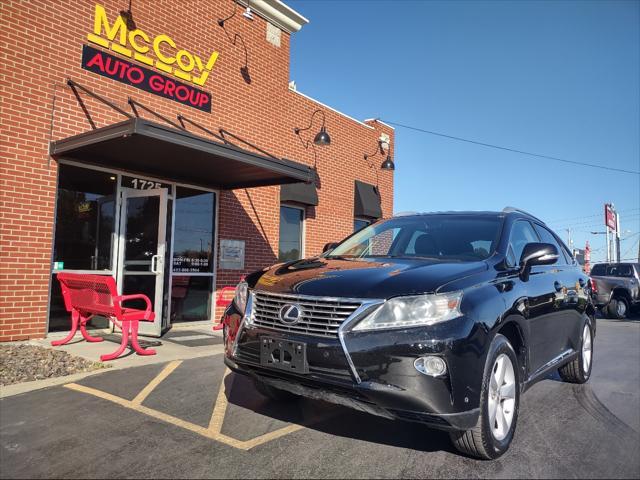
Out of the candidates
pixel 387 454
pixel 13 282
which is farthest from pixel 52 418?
pixel 13 282

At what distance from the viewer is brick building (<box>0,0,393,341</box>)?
22.1 feet

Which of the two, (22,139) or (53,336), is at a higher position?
(22,139)

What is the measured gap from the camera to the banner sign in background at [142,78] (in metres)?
7.62

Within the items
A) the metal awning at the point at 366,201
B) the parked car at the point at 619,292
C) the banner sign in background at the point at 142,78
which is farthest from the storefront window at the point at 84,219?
the parked car at the point at 619,292

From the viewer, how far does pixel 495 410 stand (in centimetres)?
312

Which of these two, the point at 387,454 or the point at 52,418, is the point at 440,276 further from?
the point at 52,418

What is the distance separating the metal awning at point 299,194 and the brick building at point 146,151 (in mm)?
35

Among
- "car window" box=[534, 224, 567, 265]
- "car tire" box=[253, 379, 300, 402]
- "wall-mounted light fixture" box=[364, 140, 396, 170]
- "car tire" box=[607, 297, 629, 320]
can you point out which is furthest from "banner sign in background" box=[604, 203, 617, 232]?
"car tire" box=[253, 379, 300, 402]

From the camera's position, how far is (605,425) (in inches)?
155

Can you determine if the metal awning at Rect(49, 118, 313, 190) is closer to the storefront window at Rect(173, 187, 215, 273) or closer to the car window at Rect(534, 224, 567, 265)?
the storefront window at Rect(173, 187, 215, 273)

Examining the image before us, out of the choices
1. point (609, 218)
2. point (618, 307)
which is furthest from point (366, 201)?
point (609, 218)

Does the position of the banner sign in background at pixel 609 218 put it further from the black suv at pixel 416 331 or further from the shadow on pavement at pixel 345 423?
the shadow on pavement at pixel 345 423

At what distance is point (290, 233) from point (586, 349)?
755 cm

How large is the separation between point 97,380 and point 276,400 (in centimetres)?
203
